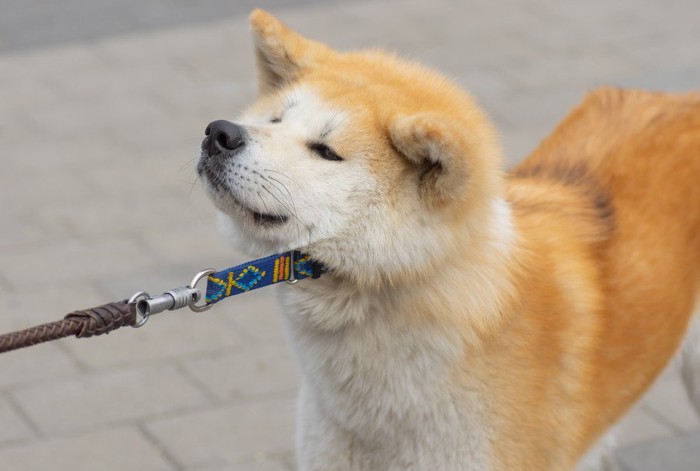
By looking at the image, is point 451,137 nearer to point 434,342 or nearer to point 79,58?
point 434,342

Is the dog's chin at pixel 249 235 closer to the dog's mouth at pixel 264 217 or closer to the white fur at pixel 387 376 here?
the dog's mouth at pixel 264 217

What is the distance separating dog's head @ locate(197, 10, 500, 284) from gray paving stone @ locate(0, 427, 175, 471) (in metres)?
1.79

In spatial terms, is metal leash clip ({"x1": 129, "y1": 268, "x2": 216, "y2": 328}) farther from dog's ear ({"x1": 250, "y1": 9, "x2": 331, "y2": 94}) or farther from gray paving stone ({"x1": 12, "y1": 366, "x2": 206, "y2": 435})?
gray paving stone ({"x1": 12, "y1": 366, "x2": 206, "y2": 435})

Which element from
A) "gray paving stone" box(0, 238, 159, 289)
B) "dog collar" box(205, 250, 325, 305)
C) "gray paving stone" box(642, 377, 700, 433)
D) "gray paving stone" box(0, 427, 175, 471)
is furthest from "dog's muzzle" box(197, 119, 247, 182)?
"gray paving stone" box(0, 238, 159, 289)

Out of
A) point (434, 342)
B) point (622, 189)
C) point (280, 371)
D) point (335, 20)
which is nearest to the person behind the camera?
point (434, 342)

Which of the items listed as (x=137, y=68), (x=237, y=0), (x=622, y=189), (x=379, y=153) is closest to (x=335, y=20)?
(x=237, y=0)

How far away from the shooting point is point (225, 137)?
3.04 m

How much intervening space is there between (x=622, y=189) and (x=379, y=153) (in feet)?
3.80

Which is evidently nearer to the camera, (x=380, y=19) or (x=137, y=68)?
(x=137, y=68)

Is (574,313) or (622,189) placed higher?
(622,189)

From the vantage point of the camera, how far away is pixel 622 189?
3922 mm

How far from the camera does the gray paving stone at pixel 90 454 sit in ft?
15.3

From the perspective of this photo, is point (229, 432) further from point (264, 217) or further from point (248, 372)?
point (264, 217)

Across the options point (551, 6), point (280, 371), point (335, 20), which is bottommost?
point (280, 371)
